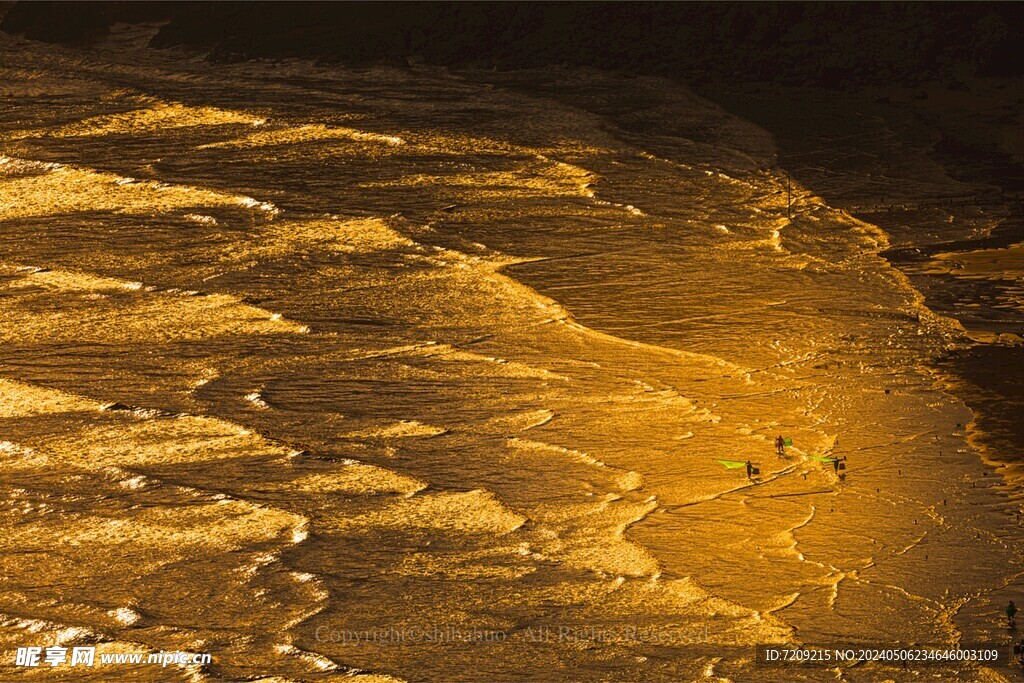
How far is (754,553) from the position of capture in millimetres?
2195

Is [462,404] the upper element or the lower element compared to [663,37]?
lower

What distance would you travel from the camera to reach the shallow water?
6.72 feet

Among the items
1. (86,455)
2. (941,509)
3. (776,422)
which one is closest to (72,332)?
(86,455)

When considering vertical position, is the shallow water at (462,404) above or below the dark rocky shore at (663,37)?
below

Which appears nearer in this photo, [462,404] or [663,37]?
[462,404]

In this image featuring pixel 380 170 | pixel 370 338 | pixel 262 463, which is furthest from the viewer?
pixel 380 170

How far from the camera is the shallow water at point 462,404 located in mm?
2047

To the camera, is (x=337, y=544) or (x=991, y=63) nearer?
(x=337, y=544)

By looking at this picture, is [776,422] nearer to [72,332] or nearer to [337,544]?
A: [337,544]

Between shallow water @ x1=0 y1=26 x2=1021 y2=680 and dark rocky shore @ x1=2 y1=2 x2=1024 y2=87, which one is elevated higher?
dark rocky shore @ x1=2 y1=2 x2=1024 y2=87

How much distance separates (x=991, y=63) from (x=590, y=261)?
8.08ft

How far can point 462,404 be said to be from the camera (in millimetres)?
2789

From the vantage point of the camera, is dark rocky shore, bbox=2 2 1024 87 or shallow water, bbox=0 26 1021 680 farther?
dark rocky shore, bbox=2 2 1024 87

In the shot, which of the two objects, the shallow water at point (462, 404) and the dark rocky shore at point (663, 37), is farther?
the dark rocky shore at point (663, 37)
